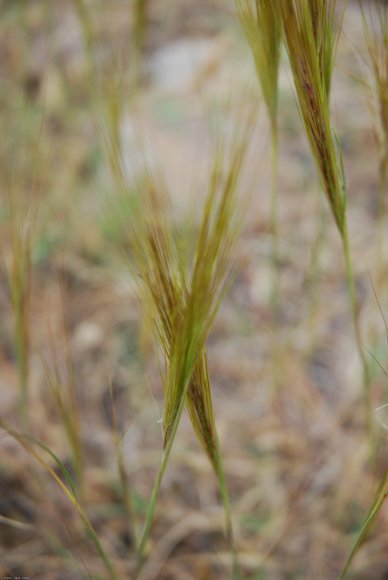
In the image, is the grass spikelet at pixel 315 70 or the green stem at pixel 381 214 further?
the green stem at pixel 381 214

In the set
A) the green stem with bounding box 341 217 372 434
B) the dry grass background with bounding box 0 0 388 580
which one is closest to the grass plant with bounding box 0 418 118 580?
the dry grass background with bounding box 0 0 388 580

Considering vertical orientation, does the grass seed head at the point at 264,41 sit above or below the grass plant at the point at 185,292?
above

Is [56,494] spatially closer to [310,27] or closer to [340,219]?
[340,219]

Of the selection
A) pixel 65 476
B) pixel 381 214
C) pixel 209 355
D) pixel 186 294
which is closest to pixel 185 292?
pixel 186 294

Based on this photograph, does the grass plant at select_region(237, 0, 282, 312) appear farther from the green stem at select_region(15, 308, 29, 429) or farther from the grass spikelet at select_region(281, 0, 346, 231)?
the green stem at select_region(15, 308, 29, 429)

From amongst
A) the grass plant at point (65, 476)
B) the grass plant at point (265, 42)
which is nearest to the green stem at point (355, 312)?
the grass plant at point (265, 42)

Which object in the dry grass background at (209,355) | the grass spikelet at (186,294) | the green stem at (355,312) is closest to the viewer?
the grass spikelet at (186,294)

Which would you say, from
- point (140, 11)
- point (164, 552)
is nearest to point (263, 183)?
point (140, 11)

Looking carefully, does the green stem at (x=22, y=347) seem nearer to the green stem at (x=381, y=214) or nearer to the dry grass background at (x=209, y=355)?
the dry grass background at (x=209, y=355)

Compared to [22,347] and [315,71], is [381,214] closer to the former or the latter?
[315,71]
